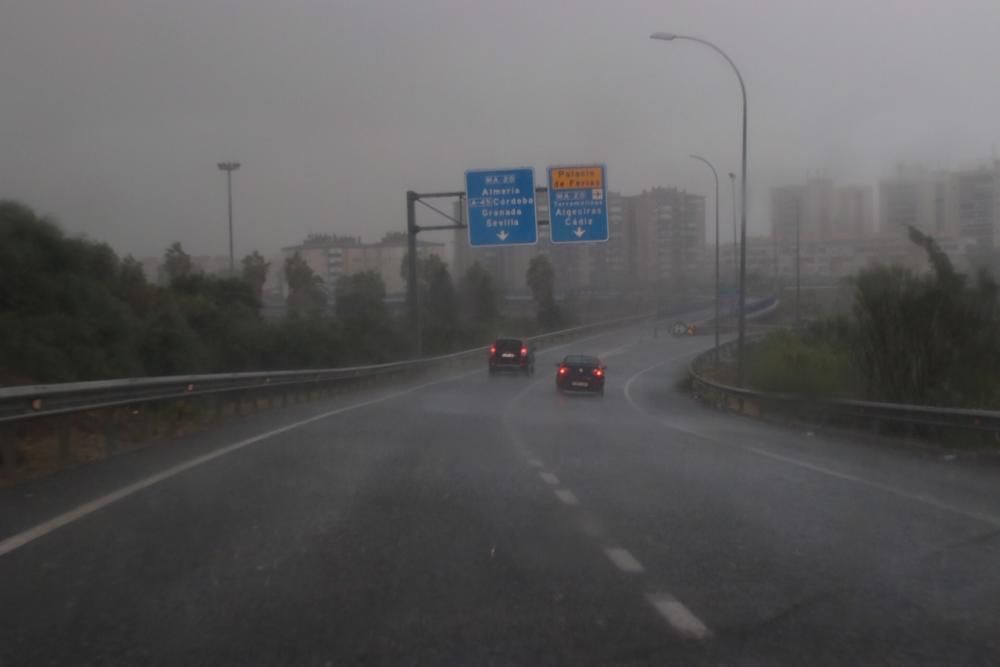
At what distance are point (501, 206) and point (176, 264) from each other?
27.5 meters

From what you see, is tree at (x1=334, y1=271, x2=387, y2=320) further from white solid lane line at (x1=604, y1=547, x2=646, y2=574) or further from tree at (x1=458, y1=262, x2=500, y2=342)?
white solid lane line at (x1=604, y1=547, x2=646, y2=574)

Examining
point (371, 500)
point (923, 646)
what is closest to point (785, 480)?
point (371, 500)

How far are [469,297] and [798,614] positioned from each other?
61.6m

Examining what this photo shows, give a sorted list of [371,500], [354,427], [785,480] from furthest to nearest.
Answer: [354,427] < [785,480] < [371,500]

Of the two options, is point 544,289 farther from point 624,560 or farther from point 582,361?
point 624,560

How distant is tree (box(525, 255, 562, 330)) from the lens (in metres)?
89.4

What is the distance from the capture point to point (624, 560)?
921 centimetres

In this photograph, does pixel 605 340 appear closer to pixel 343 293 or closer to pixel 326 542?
pixel 343 293

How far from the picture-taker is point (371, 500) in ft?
41.4

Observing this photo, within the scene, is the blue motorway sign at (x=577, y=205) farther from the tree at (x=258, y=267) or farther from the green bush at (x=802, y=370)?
the tree at (x=258, y=267)

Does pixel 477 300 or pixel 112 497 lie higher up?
pixel 477 300

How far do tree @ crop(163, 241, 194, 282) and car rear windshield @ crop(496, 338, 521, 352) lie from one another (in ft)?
47.2

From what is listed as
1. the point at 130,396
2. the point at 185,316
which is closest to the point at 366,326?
the point at 185,316

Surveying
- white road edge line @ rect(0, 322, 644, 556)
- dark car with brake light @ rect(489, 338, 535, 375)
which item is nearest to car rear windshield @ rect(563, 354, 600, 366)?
dark car with brake light @ rect(489, 338, 535, 375)
